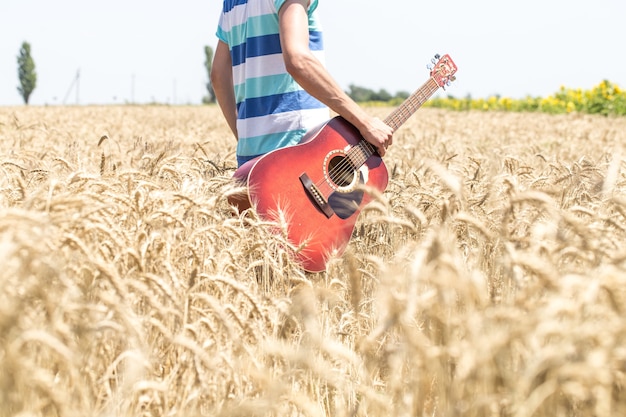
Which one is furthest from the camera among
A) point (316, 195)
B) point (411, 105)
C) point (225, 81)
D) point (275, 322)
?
point (225, 81)

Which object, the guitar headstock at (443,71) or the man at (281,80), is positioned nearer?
the man at (281,80)

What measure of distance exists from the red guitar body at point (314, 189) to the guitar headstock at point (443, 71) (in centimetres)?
81

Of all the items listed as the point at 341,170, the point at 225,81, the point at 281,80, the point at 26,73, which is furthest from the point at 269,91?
the point at 26,73

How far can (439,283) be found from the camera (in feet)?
4.37

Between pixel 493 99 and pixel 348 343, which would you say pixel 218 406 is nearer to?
pixel 348 343

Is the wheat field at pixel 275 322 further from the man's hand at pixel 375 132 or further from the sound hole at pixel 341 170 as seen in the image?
the man's hand at pixel 375 132

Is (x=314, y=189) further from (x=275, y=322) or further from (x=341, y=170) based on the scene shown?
(x=275, y=322)

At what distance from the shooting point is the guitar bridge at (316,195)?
3.45 metres

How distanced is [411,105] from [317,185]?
834mm

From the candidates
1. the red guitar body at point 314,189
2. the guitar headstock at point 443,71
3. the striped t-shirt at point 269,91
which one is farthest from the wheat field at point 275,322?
the guitar headstock at point 443,71

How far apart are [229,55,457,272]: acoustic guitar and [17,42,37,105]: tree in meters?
68.5

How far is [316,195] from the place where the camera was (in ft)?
11.3

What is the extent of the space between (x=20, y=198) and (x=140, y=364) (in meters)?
1.54

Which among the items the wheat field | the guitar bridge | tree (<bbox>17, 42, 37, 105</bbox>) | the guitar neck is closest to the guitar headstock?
the guitar neck
